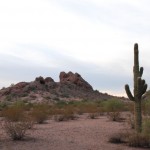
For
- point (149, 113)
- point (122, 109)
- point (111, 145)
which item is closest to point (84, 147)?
point (111, 145)

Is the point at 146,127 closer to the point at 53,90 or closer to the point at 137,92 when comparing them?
the point at 137,92

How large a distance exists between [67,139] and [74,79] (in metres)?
63.8

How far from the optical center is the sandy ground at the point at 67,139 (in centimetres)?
1753

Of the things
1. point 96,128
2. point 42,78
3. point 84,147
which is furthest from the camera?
point 42,78

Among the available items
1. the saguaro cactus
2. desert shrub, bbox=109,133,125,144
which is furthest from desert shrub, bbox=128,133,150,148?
the saguaro cactus

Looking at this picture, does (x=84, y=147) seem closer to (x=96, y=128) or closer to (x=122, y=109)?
(x=96, y=128)

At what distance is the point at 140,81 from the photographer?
20.0m

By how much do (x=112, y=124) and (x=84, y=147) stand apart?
8.40m

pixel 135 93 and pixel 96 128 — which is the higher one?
pixel 135 93

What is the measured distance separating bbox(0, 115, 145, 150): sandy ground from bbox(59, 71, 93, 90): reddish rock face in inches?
2278

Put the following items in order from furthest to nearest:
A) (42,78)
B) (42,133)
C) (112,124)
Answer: (42,78) → (112,124) → (42,133)

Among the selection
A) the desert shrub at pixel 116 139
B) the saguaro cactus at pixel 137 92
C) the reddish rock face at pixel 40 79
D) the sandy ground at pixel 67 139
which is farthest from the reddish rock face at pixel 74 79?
the desert shrub at pixel 116 139

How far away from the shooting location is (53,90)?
75.3 m

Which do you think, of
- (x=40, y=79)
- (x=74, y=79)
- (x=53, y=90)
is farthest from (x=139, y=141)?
(x=74, y=79)
